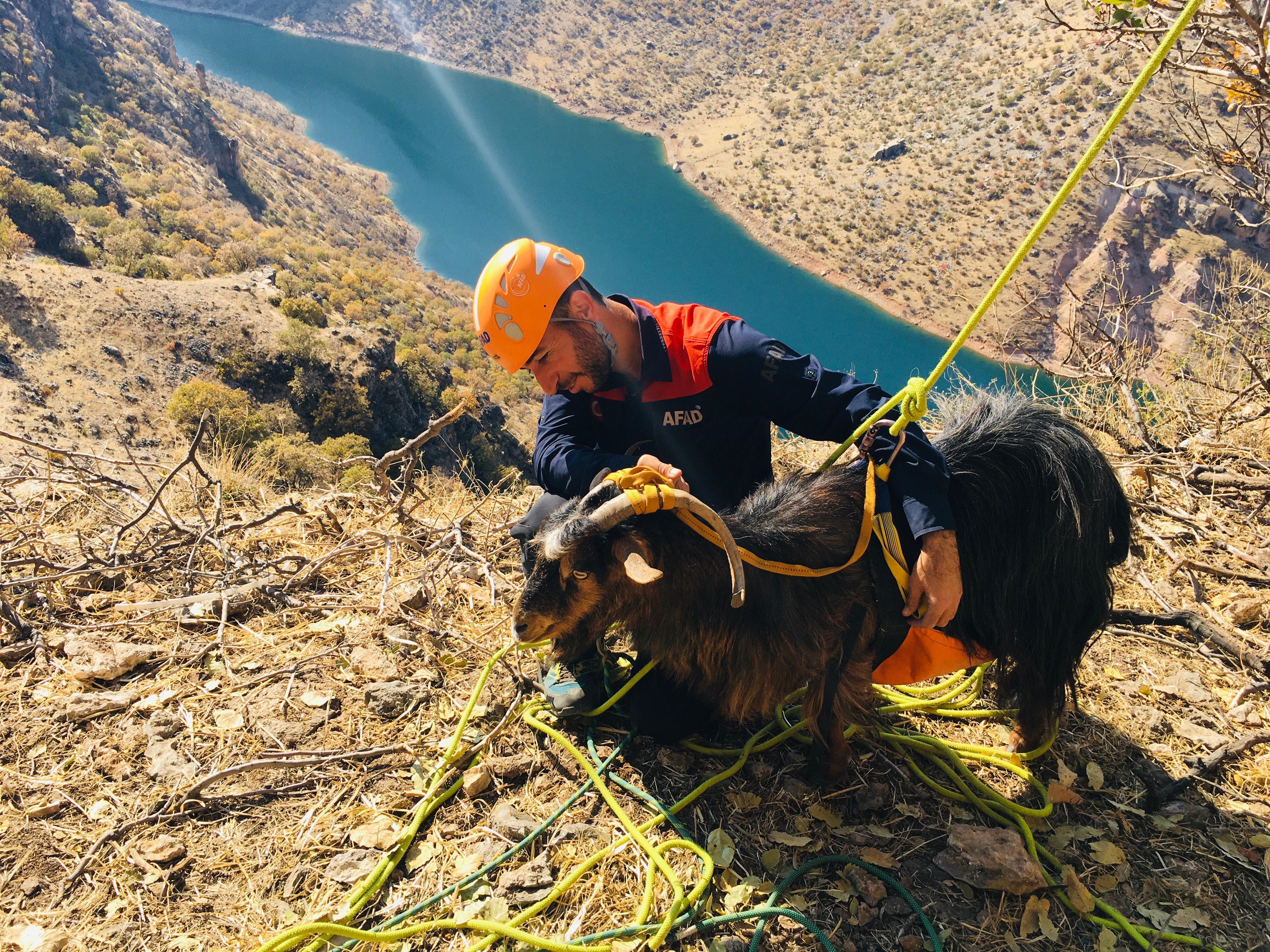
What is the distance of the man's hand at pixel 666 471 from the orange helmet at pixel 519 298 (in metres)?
0.81

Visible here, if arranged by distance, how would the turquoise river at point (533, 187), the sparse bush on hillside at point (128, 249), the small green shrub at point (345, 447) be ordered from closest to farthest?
the small green shrub at point (345, 447) → the sparse bush on hillside at point (128, 249) → the turquoise river at point (533, 187)

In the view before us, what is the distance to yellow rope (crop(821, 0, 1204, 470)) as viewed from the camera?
5.92ft

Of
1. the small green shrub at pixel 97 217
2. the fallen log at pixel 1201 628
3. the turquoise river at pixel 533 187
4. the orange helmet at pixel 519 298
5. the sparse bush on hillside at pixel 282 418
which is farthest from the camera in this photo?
the turquoise river at pixel 533 187

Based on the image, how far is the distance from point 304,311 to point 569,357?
34.5 metres

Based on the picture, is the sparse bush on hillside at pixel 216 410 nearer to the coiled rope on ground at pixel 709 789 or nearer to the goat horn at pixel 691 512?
the coiled rope on ground at pixel 709 789

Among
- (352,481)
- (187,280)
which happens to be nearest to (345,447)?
(187,280)

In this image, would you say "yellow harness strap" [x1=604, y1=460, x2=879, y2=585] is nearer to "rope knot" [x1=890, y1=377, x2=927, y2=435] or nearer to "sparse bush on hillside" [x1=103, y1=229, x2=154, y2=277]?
"rope knot" [x1=890, y1=377, x2=927, y2=435]

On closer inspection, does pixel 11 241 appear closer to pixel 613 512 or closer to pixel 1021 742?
pixel 613 512

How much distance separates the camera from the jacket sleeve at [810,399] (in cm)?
254

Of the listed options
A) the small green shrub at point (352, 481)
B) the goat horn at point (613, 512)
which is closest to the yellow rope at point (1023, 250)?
the goat horn at point (613, 512)

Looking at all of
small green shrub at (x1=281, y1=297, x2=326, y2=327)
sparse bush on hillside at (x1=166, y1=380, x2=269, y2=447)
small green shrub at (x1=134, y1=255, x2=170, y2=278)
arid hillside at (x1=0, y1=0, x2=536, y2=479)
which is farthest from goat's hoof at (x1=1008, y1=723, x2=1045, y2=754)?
small green shrub at (x1=134, y1=255, x2=170, y2=278)

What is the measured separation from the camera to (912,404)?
2400mm

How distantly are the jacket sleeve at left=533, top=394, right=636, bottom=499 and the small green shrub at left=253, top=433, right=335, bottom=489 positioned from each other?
2.58 metres

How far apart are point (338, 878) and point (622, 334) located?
2414mm
